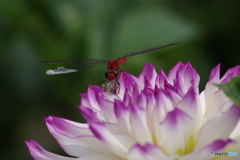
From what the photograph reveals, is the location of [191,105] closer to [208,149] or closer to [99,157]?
[208,149]

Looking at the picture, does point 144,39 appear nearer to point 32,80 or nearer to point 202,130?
point 32,80

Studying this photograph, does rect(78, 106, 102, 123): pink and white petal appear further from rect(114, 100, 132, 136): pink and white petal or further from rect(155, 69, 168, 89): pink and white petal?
rect(155, 69, 168, 89): pink and white petal

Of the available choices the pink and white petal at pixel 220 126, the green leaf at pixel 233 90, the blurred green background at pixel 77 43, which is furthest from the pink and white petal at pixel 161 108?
the blurred green background at pixel 77 43

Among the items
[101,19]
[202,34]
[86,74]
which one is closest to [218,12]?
[202,34]

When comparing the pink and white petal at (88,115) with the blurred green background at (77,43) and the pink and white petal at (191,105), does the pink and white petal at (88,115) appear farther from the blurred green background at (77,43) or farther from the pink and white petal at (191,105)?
the blurred green background at (77,43)

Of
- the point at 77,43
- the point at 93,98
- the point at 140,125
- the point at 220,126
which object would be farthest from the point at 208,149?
the point at 77,43

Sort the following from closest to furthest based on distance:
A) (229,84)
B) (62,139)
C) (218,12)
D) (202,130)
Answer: (229,84) < (202,130) < (62,139) < (218,12)
